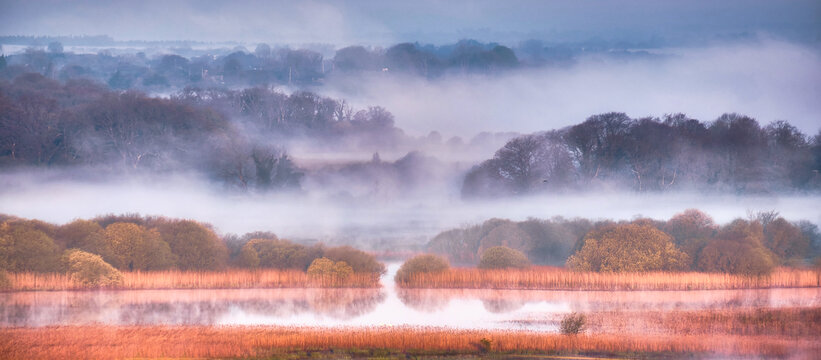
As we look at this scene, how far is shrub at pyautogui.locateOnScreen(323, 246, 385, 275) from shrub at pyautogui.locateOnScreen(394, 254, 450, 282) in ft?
0.73

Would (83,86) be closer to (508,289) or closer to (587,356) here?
(508,289)

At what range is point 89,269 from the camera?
331 inches

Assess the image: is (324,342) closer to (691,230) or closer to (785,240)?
(691,230)

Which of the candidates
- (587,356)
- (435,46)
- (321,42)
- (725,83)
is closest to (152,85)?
(321,42)

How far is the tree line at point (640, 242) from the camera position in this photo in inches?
336

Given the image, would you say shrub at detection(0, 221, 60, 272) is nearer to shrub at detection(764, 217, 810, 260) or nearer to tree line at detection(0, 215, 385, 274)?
tree line at detection(0, 215, 385, 274)

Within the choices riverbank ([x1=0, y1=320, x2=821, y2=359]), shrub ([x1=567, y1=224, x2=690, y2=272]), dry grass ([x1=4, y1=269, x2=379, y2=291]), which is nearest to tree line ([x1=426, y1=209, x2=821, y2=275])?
shrub ([x1=567, y1=224, x2=690, y2=272])

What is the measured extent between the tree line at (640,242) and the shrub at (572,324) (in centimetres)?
60

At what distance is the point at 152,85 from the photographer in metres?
8.94

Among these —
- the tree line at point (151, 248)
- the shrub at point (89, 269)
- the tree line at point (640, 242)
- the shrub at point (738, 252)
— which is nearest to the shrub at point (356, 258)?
the tree line at point (151, 248)

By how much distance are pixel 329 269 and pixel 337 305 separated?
1.34 feet

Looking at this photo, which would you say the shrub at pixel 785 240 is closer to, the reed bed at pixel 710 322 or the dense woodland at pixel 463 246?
the dense woodland at pixel 463 246

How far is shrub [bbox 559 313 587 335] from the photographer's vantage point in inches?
319

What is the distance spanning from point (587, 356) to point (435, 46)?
13.1ft
